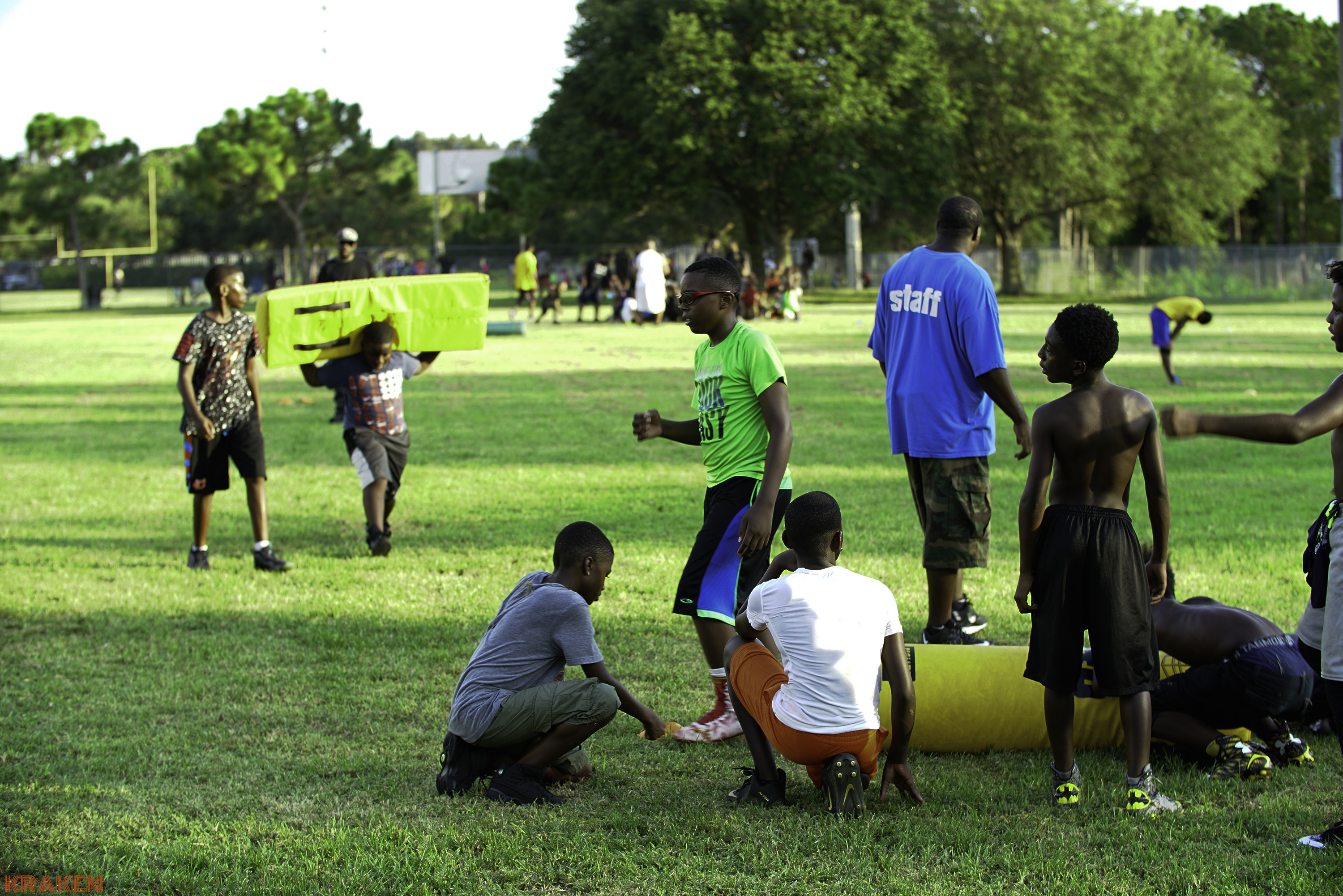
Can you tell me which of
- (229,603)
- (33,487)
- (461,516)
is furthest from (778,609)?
(33,487)

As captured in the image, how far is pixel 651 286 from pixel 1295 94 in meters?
52.2

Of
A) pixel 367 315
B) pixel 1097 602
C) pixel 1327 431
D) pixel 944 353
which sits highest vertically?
pixel 367 315

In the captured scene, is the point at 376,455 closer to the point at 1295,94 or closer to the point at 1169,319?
the point at 1169,319

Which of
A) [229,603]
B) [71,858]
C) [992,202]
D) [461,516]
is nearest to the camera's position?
[71,858]

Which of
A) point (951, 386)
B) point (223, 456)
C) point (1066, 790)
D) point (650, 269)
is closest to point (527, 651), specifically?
point (1066, 790)

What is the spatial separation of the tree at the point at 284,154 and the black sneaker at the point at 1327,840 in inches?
2175

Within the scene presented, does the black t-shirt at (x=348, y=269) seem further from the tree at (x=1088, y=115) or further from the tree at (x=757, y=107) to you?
the tree at (x=1088, y=115)

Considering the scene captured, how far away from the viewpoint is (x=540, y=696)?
4074mm

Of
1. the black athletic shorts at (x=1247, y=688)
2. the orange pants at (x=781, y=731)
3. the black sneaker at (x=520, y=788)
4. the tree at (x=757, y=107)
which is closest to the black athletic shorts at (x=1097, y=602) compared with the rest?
the black athletic shorts at (x=1247, y=688)

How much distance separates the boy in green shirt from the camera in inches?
177

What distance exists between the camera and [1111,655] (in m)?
3.76

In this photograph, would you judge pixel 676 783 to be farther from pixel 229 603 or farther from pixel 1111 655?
pixel 229 603

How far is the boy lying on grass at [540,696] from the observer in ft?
13.3

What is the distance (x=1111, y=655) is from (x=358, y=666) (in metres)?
3.59
